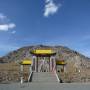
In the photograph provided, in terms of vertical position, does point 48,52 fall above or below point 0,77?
above

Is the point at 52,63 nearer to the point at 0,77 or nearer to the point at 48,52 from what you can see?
the point at 48,52

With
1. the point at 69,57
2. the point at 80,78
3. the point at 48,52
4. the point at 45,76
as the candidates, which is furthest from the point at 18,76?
the point at 69,57

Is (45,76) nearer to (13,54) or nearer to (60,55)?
(60,55)

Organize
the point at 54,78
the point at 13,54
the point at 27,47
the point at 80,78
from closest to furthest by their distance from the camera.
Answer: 1. the point at 54,78
2. the point at 80,78
3. the point at 13,54
4. the point at 27,47

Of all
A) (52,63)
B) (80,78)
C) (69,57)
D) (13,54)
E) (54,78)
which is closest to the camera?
(54,78)

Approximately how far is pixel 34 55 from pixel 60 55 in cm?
8311

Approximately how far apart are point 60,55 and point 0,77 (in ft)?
317

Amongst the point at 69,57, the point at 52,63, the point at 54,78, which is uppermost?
the point at 69,57

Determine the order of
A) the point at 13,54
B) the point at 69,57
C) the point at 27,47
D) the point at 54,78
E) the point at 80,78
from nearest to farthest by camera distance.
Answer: the point at 54,78 < the point at 80,78 < the point at 69,57 < the point at 13,54 < the point at 27,47

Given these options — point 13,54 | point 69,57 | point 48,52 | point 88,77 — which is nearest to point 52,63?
point 48,52

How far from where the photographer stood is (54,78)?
38.4m

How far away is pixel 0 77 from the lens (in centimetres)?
3969

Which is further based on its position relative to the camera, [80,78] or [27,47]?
[27,47]

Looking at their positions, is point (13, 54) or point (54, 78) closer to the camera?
point (54, 78)
